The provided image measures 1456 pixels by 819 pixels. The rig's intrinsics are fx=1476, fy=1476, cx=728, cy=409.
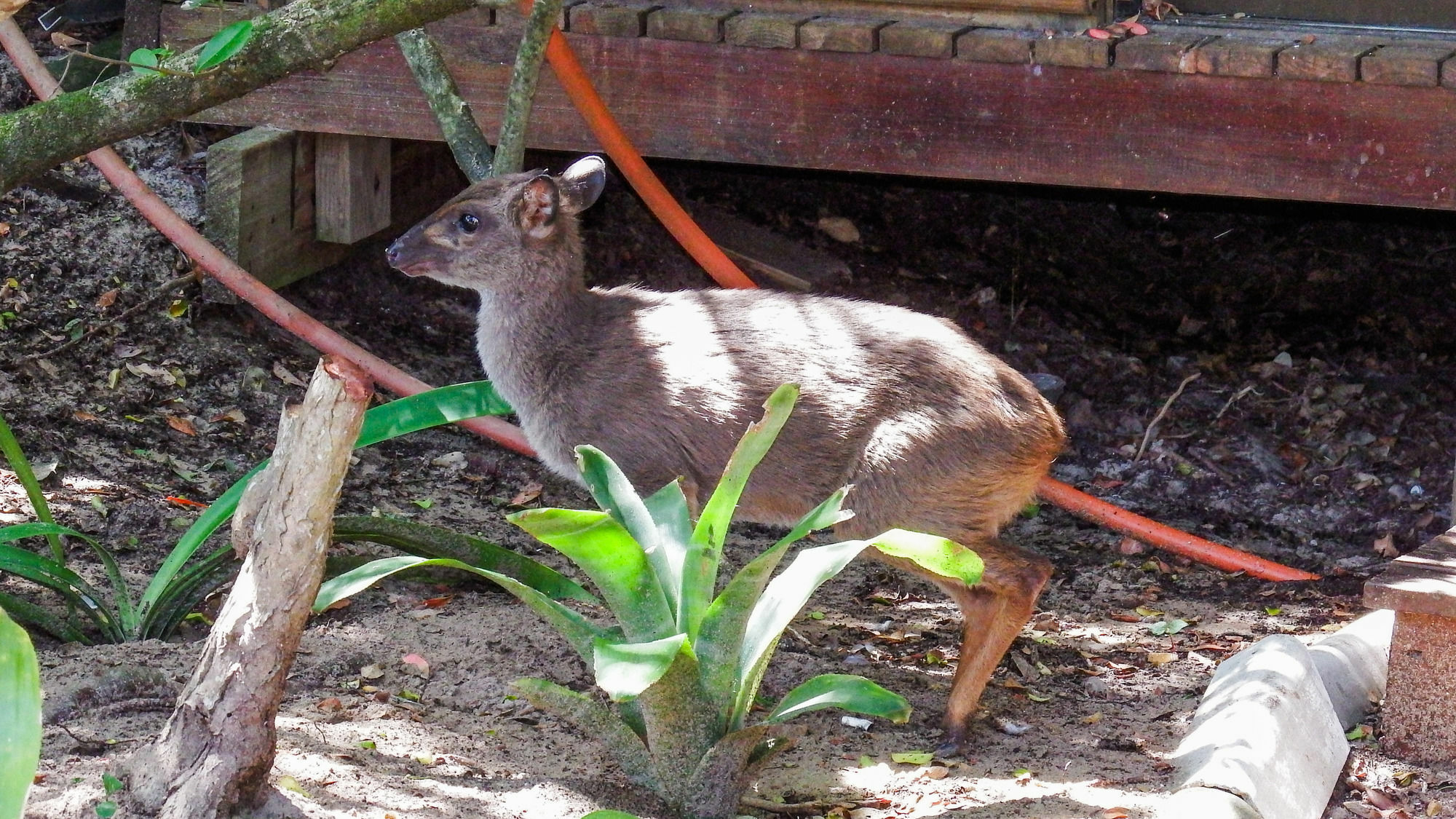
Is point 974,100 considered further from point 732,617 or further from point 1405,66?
point 732,617

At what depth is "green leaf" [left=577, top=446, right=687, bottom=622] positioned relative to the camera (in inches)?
141

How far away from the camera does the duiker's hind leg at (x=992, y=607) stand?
4.35m

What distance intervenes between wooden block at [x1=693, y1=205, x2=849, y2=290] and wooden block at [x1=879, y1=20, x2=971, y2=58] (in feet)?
5.61

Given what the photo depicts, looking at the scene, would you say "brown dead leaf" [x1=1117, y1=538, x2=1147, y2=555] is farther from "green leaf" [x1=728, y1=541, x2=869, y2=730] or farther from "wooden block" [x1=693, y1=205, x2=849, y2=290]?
"green leaf" [x1=728, y1=541, x2=869, y2=730]

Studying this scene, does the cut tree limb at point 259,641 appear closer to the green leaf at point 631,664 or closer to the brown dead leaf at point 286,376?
the green leaf at point 631,664

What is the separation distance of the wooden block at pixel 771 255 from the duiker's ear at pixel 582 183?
2505 millimetres

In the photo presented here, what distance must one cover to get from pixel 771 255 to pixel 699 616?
15.1 feet

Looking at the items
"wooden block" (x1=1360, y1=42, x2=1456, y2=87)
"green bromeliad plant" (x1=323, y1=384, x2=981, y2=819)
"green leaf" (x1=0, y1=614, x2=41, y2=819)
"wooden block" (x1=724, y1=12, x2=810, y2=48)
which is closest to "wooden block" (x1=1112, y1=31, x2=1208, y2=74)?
"wooden block" (x1=1360, y1=42, x2=1456, y2=87)

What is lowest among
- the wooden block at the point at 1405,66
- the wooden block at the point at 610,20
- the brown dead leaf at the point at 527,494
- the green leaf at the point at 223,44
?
the brown dead leaf at the point at 527,494

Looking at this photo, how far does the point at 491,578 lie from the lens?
346cm

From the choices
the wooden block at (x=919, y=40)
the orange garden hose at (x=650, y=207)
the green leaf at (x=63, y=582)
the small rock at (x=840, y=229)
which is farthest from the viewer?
the small rock at (x=840, y=229)

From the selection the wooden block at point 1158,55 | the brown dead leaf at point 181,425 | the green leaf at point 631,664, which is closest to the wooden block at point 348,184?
the brown dead leaf at point 181,425

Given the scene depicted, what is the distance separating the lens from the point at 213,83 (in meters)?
3.87

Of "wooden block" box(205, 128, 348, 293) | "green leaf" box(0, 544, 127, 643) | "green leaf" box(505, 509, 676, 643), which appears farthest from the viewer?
"wooden block" box(205, 128, 348, 293)
